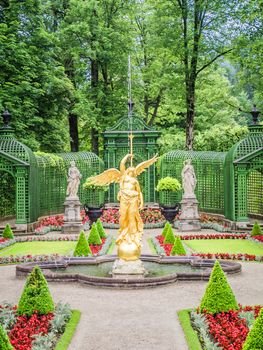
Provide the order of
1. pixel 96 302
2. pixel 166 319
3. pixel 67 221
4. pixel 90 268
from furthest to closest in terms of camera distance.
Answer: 1. pixel 67 221
2. pixel 90 268
3. pixel 96 302
4. pixel 166 319

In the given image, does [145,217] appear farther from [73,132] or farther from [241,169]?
[73,132]

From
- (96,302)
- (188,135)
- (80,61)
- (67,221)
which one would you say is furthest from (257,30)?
(96,302)

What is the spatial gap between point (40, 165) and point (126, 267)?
54.0 ft

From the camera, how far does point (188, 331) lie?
990cm

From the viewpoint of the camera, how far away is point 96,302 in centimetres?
1241

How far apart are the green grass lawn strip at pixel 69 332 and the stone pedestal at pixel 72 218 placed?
15.7 meters

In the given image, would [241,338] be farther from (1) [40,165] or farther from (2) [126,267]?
(1) [40,165]

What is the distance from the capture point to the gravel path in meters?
9.46

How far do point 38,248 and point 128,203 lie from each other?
785 cm

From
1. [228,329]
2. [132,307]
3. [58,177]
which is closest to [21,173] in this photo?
[58,177]

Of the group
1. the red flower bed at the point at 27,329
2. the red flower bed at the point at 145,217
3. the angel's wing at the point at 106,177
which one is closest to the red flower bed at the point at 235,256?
the angel's wing at the point at 106,177

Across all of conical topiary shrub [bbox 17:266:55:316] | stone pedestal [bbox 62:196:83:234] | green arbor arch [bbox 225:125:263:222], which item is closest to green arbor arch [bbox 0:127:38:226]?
stone pedestal [bbox 62:196:83:234]

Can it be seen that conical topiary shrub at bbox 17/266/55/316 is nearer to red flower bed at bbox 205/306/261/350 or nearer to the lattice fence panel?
red flower bed at bbox 205/306/261/350

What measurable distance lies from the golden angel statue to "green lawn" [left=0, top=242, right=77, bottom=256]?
5.57 metres
